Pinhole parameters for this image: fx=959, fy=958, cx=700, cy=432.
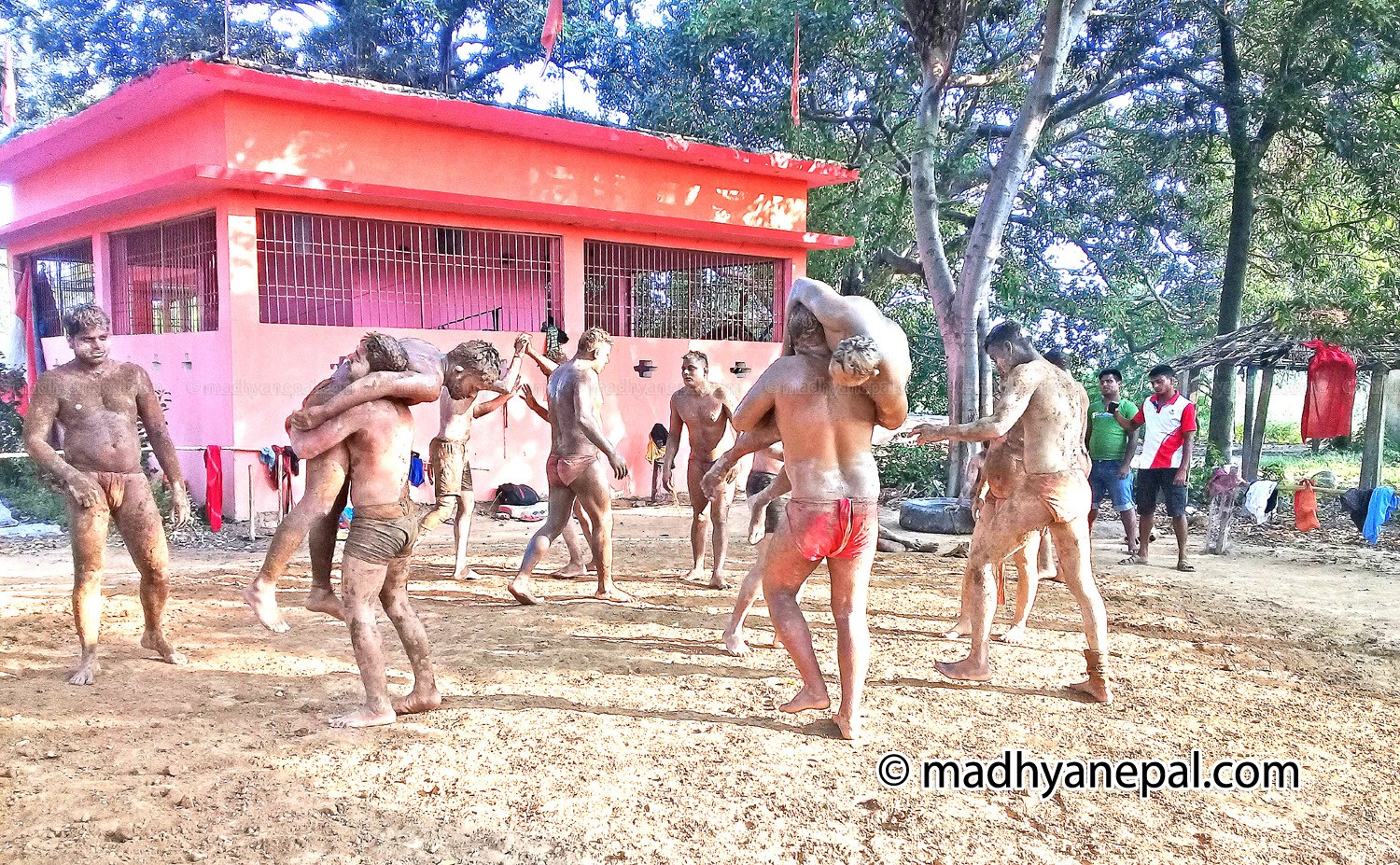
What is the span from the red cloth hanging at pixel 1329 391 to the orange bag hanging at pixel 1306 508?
4.82 feet

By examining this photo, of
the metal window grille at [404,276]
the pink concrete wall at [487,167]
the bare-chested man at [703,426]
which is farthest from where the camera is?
the metal window grille at [404,276]

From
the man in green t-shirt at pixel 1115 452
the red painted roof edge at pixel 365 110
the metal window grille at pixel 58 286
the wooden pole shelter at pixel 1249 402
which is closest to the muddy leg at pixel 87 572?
the red painted roof edge at pixel 365 110

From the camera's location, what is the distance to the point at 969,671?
15.7 feet

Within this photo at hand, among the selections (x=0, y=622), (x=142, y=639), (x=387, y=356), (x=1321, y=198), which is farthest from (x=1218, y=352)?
(x=0, y=622)

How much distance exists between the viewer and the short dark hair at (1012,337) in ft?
15.2

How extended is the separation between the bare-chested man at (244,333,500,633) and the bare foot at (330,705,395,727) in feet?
1.39

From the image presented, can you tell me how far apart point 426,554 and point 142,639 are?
Result: 335 centimetres

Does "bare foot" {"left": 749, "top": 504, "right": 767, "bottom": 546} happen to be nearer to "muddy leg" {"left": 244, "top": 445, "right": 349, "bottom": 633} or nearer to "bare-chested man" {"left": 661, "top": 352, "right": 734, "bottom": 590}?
"bare-chested man" {"left": 661, "top": 352, "right": 734, "bottom": 590}

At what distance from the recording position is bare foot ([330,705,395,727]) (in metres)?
3.98

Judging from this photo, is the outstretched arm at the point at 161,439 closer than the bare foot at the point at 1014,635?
Yes

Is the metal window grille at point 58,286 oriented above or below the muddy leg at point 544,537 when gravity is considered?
above

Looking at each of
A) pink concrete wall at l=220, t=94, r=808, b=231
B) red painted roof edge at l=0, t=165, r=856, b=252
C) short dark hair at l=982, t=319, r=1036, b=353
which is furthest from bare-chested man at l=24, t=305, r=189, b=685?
pink concrete wall at l=220, t=94, r=808, b=231

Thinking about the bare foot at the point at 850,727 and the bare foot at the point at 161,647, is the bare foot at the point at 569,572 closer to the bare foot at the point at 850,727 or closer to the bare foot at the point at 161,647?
the bare foot at the point at 161,647

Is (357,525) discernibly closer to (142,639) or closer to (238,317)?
(142,639)
